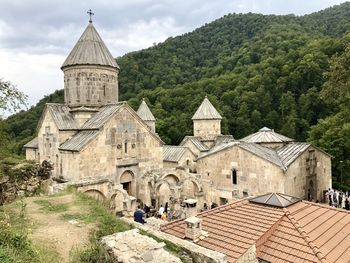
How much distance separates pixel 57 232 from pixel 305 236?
5806 mm

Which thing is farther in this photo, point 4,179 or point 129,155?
point 129,155

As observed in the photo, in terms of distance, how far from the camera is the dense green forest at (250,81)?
41875 millimetres

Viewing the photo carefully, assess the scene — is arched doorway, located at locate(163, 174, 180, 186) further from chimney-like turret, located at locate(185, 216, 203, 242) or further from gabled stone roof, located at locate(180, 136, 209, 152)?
chimney-like turret, located at locate(185, 216, 203, 242)

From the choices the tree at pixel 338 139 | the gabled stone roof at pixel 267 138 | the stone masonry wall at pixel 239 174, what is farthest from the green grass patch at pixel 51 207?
the tree at pixel 338 139

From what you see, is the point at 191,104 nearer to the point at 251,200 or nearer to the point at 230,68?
the point at 230,68

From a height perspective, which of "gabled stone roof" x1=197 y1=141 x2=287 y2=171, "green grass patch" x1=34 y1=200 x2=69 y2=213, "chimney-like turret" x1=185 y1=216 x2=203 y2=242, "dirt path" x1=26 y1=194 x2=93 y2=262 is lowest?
"chimney-like turret" x1=185 y1=216 x2=203 y2=242

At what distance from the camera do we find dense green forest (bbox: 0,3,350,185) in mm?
41875

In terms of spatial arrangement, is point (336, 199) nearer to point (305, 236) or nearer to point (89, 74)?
point (305, 236)

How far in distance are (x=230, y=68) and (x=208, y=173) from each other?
53.6 metres

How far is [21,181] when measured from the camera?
12133 millimetres

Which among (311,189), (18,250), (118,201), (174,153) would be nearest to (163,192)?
(118,201)

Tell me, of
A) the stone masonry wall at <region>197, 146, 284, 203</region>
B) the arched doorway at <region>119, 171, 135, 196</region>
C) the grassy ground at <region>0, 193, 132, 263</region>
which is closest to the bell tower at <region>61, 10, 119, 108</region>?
the arched doorway at <region>119, 171, 135, 196</region>

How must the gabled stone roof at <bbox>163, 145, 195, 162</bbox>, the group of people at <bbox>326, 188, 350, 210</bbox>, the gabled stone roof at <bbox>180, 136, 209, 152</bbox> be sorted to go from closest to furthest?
the group of people at <bbox>326, 188, 350, 210</bbox> < the gabled stone roof at <bbox>163, 145, 195, 162</bbox> < the gabled stone roof at <bbox>180, 136, 209, 152</bbox>

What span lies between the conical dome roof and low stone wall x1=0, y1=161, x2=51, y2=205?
6.21 metres
